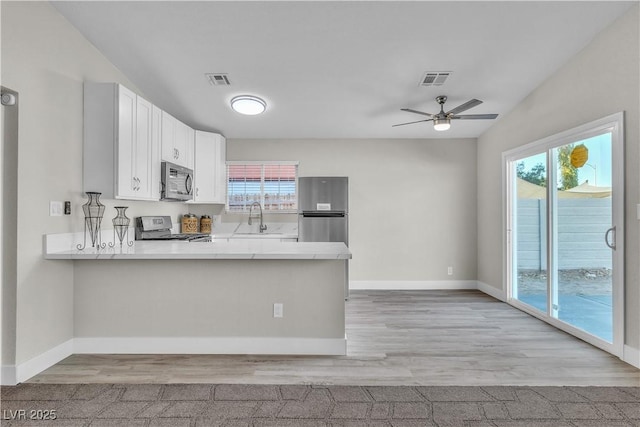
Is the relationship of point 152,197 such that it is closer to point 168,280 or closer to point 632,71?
point 168,280

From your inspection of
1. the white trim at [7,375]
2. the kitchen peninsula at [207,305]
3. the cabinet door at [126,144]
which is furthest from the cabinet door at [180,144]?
the white trim at [7,375]

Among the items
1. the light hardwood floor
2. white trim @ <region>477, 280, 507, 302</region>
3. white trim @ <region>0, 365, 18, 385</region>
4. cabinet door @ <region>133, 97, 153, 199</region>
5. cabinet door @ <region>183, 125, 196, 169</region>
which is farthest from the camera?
white trim @ <region>477, 280, 507, 302</region>

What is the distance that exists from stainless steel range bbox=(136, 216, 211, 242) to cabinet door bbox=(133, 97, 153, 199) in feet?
1.76

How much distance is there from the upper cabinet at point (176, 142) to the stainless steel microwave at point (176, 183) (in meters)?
0.11

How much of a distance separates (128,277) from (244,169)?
280 centimetres

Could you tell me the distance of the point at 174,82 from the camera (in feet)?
11.8

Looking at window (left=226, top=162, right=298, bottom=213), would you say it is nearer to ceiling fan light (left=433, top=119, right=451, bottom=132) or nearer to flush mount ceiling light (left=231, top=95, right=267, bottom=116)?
flush mount ceiling light (left=231, top=95, right=267, bottom=116)

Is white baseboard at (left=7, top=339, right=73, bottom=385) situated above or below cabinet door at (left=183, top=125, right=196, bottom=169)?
below

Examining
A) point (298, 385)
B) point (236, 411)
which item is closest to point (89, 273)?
point (236, 411)

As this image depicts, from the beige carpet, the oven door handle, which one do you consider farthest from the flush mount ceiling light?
the beige carpet

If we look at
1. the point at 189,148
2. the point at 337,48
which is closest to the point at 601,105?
the point at 337,48

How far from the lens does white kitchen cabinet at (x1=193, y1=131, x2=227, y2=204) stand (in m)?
4.56

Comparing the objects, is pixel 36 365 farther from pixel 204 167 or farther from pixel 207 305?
pixel 204 167

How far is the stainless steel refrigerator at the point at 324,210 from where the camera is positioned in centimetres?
477
